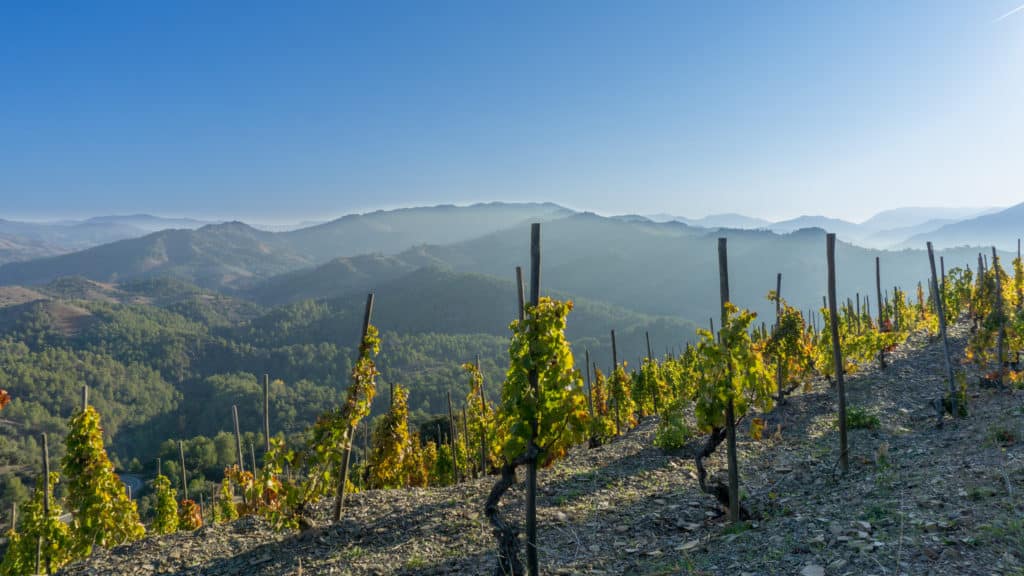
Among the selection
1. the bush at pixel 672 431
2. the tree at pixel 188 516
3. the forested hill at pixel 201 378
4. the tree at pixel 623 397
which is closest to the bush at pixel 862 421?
the bush at pixel 672 431

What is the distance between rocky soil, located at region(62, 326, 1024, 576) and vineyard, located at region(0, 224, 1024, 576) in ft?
0.12

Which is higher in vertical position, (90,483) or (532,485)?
(532,485)

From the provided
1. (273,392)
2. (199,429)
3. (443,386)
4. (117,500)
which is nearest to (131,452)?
(199,429)

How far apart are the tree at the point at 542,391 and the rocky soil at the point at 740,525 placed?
1.88m

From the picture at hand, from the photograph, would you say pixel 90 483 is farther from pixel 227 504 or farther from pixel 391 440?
pixel 227 504

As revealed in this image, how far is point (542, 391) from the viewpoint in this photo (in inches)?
223

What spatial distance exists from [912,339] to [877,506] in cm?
2387

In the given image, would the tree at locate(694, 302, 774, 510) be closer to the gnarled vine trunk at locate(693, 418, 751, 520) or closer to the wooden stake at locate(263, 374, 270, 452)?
the gnarled vine trunk at locate(693, 418, 751, 520)

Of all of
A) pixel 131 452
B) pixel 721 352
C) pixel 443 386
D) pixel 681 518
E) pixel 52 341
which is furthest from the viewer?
pixel 52 341

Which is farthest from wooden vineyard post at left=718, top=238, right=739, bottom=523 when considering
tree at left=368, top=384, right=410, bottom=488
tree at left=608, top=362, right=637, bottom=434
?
tree at left=608, top=362, right=637, bottom=434

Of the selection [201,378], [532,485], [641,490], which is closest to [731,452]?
[532,485]

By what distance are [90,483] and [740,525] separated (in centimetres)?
1397

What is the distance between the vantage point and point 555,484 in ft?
34.3

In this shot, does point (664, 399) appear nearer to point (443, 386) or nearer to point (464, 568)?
point (464, 568)
